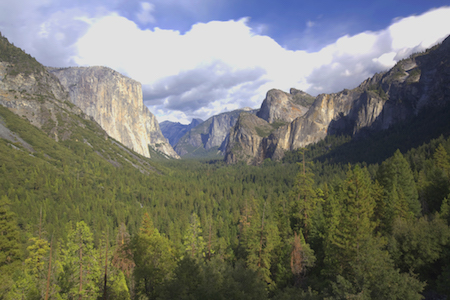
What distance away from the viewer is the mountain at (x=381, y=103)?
124 metres

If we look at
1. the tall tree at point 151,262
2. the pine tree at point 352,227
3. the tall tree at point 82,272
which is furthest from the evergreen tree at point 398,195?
the tall tree at point 82,272

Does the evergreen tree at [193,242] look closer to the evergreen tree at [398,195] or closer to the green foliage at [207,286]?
the green foliage at [207,286]

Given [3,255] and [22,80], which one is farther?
[22,80]

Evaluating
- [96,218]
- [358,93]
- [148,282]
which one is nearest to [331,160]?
[358,93]

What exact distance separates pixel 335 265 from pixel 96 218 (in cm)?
6013

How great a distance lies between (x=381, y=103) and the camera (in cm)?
14762

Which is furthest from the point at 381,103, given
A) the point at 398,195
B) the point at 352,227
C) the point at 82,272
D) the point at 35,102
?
the point at 35,102

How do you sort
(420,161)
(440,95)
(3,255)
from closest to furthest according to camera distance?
(3,255)
(420,161)
(440,95)

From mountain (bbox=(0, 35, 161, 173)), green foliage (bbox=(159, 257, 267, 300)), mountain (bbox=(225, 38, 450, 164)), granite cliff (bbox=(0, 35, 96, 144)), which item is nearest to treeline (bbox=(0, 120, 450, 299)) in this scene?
green foliage (bbox=(159, 257, 267, 300))

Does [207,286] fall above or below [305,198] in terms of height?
below

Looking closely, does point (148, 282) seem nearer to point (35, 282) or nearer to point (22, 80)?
point (35, 282)

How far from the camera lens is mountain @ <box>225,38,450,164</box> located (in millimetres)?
123625

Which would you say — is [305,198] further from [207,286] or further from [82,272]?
[82,272]

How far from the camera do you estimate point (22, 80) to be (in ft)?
450
